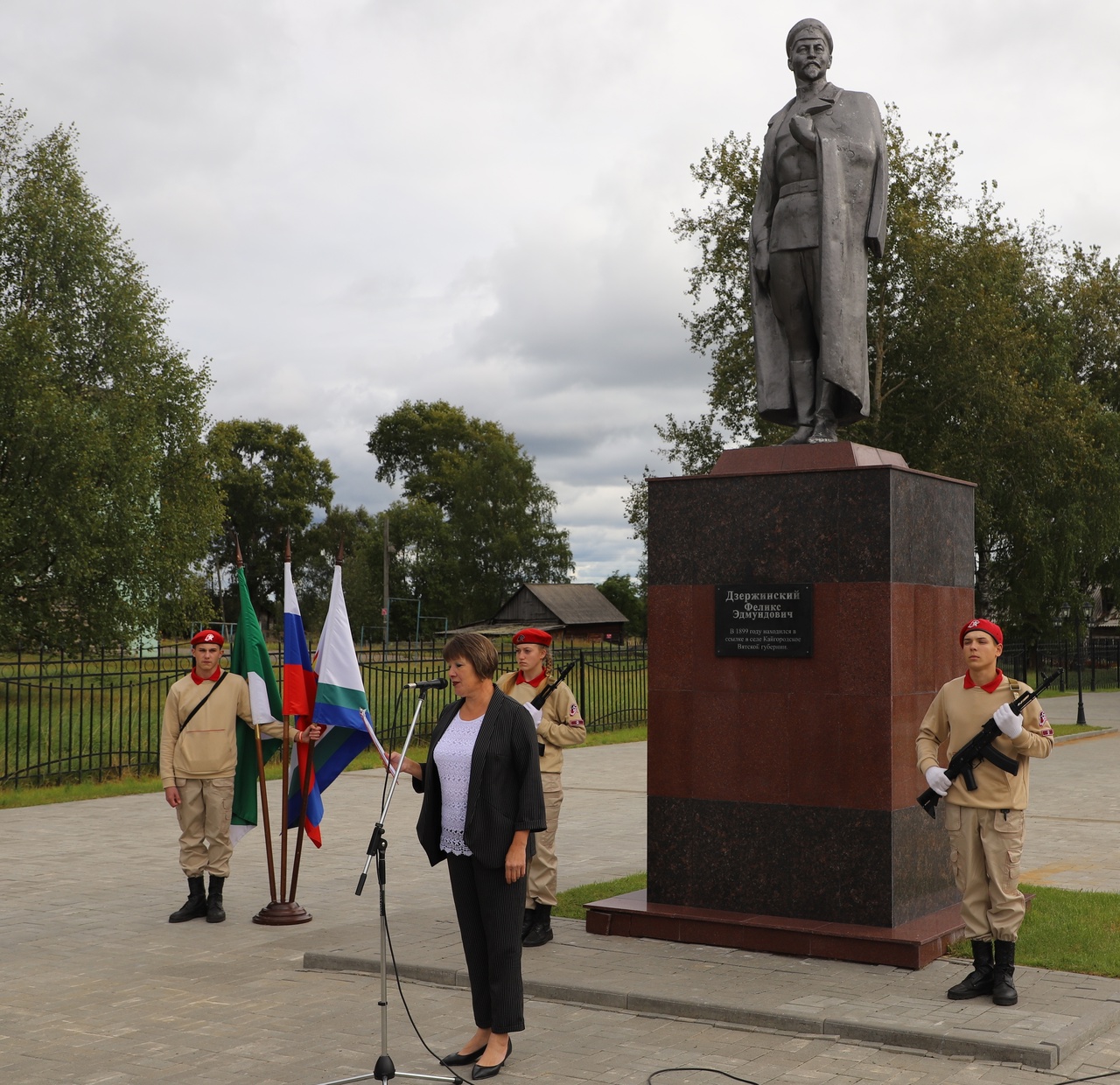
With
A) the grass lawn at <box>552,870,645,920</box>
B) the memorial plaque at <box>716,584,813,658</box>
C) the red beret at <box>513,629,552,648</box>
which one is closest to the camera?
the memorial plaque at <box>716,584,813,658</box>

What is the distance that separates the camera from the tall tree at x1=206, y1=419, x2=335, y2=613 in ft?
233

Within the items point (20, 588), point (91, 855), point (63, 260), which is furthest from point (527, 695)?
point (63, 260)

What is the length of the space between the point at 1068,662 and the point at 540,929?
36634 mm

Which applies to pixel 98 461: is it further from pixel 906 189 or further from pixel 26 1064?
pixel 26 1064

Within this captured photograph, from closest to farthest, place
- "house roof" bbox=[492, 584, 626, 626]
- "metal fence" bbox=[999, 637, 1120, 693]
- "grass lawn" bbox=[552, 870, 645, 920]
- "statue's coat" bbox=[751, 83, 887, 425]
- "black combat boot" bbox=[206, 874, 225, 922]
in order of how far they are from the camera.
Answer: "statue's coat" bbox=[751, 83, 887, 425], "grass lawn" bbox=[552, 870, 645, 920], "black combat boot" bbox=[206, 874, 225, 922], "metal fence" bbox=[999, 637, 1120, 693], "house roof" bbox=[492, 584, 626, 626]

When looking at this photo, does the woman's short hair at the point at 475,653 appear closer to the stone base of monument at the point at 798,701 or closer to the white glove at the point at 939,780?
the white glove at the point at 939,780

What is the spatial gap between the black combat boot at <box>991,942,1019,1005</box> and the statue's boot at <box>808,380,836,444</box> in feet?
10.3

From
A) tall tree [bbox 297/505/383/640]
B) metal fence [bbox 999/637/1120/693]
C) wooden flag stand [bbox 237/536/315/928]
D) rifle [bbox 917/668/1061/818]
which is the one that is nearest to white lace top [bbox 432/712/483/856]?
rifle [bbox 917/668/1061/818]

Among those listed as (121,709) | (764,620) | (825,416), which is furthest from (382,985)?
(121,709)

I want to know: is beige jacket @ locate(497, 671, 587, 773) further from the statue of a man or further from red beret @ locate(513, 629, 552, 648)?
the statue of a man

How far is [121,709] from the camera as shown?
1498 cm

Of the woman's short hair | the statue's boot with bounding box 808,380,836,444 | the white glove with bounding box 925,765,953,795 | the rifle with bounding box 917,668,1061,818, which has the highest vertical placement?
the statue's boot with bounding box 808,380,836,444

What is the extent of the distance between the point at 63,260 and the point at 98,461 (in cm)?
514

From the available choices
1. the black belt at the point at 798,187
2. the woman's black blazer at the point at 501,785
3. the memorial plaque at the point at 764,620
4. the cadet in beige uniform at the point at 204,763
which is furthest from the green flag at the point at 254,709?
the black belt at the point at 798,187
